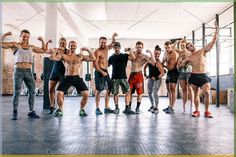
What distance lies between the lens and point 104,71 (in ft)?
15.9

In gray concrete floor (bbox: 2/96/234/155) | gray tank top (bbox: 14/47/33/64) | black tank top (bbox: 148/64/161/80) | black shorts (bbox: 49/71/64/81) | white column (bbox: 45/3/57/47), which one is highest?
white column (bbox: 45/3/57/47)

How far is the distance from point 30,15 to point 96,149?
739cm

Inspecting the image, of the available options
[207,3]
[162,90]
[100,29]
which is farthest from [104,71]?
[162,90]

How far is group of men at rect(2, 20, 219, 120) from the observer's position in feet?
13.4

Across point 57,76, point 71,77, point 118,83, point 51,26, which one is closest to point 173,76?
point 118,83

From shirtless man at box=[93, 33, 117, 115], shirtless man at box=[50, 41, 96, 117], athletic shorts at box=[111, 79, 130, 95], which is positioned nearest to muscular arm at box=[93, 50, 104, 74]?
shirtless man at box=[93, 33, 117, 115]

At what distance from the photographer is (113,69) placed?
493 centimetres

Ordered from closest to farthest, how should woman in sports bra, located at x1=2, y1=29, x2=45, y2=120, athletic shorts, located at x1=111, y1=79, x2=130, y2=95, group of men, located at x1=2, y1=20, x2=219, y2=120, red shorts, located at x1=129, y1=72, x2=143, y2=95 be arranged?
woman in sports bra, located at x1=2, y1=29, x2=45, y2=120 → group of men, located at x1=2, y1=20, x2=219, y2=120 → athletic shorts, located at x1=111, y1=79, x2=130, y2=95 → red shorts, located at x1=129, y1=72, x2=143, y2=95

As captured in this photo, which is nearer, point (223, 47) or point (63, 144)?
point (63, 144)

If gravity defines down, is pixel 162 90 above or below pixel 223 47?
below

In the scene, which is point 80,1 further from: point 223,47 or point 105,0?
point 223,47

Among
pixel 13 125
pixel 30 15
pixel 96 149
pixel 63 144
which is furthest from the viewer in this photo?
pixel 30 15

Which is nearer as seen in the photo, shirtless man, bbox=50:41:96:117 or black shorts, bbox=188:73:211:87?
shirtless man, bbox=50:41:96:117

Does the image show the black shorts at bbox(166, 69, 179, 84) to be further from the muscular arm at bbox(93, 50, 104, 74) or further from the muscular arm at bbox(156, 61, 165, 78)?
the muscular arm at bbox(93, 50, 104, 74)
